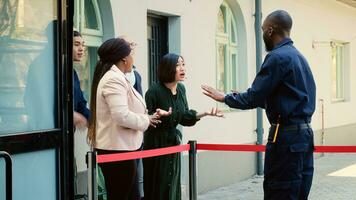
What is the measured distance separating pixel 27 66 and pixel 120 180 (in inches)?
54.9

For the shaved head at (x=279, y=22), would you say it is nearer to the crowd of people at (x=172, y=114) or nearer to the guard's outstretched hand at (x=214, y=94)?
the crowd of people at (x=172, y=114)

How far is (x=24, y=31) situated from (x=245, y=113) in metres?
7.35

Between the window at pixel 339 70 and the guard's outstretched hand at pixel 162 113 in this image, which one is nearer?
the guard's outstretched hand at pixel 162 113

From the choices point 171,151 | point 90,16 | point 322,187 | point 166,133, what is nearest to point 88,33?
point 90,16

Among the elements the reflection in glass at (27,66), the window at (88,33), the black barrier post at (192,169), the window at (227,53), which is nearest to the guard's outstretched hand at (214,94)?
the reflection in glass at (27,66)

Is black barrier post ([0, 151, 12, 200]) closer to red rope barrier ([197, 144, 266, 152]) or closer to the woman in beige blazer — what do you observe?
the woman in beige blazer

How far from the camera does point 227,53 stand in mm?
11570

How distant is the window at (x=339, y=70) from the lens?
57.4ft

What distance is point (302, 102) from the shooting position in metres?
5.00

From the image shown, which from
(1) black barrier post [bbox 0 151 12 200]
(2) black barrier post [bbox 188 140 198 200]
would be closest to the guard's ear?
(2) black barrier post [bbox 188 140 198 200]

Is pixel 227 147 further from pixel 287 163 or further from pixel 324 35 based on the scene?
pixel 324 35

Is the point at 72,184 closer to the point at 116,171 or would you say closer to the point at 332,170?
the point at 116,171

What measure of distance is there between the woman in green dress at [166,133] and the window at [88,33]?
4.07ft

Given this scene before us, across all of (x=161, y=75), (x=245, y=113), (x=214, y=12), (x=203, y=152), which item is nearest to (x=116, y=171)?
(x=161, y=75)
